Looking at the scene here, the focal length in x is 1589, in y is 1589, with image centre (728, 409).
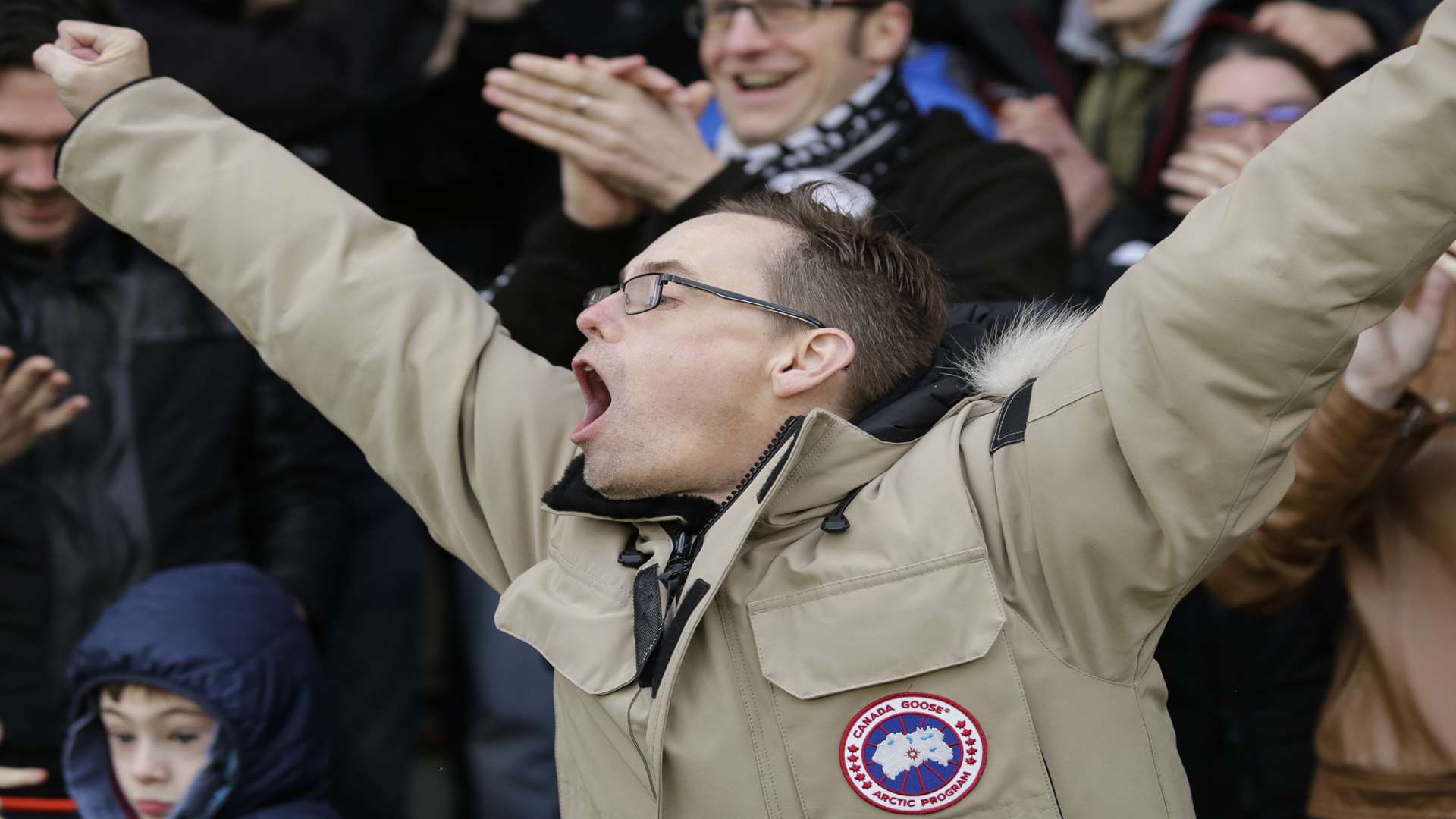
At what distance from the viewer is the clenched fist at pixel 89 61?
230 cm

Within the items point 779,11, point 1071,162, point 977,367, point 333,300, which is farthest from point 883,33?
point 333,300

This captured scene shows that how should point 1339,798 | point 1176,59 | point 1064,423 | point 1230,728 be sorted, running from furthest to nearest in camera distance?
point 1176,59, point 1230,728, point 1339,798, point 1064,423

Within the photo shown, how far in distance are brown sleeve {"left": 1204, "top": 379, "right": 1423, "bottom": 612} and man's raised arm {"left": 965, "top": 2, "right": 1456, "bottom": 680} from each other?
0.66 m

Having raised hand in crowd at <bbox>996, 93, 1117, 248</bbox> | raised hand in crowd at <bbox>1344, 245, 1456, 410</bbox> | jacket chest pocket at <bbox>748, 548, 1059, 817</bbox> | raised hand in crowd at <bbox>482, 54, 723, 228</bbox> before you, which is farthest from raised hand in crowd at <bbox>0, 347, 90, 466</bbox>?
raised hand in crowd at <bbox>996, 93, 1117, 248</bbox>

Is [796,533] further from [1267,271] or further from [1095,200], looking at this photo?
[1095,200]

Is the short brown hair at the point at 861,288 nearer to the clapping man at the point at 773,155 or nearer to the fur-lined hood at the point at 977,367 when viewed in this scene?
the fur-lined hood at the point at 977,367

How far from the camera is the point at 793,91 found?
3.20m

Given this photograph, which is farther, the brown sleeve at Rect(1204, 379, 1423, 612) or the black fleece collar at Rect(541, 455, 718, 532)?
the brown sleeve at Rect(1204, 379, 1423, 612)

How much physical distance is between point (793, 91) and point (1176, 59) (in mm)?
1145

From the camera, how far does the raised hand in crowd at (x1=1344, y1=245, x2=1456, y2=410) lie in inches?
94.0

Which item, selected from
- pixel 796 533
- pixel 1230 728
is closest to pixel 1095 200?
pixel 1230 728

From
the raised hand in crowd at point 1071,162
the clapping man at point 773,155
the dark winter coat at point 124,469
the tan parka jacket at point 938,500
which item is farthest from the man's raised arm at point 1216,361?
the raised hand in crowd at point 1071,162

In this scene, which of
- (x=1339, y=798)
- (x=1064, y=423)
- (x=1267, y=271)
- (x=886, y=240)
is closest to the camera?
(x=1267, y=271)

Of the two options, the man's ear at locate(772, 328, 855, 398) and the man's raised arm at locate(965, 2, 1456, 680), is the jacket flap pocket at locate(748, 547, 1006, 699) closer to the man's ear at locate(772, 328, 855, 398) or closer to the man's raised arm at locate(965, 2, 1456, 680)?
the man's raised arm at locate(965, 2, 1456, 680)
